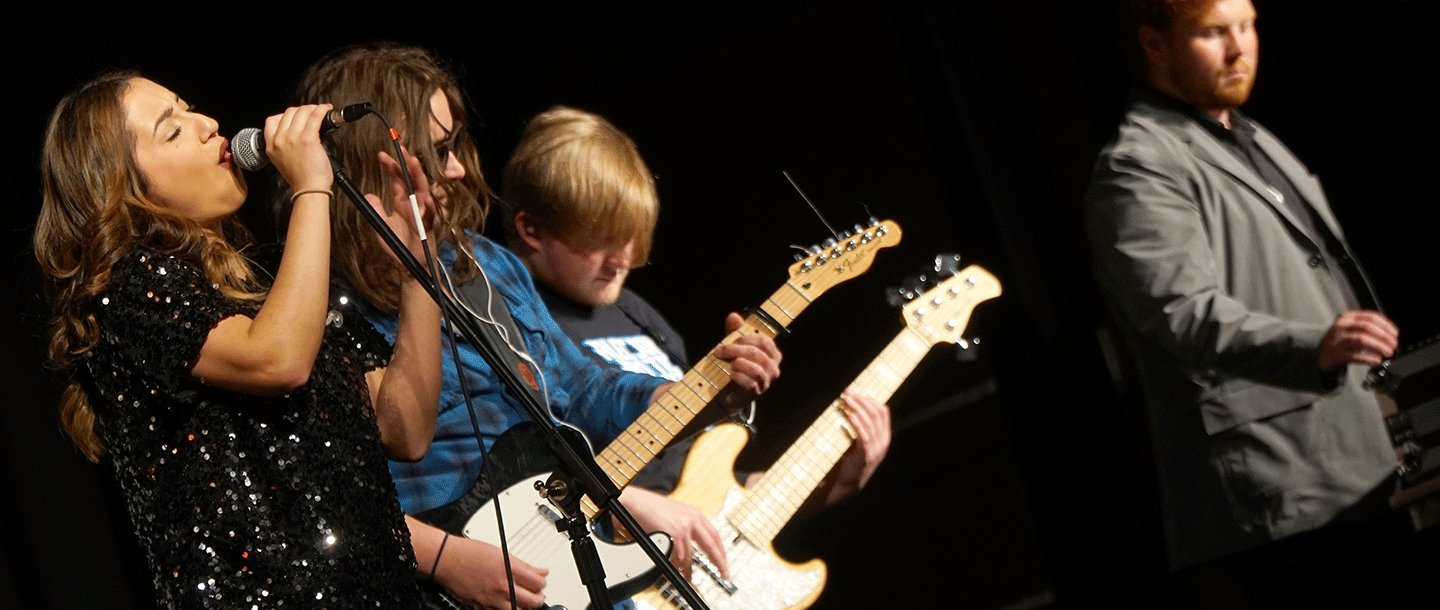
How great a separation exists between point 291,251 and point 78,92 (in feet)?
1.47

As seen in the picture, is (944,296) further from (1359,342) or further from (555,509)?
(555,509)

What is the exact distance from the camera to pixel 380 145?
85.1 inches

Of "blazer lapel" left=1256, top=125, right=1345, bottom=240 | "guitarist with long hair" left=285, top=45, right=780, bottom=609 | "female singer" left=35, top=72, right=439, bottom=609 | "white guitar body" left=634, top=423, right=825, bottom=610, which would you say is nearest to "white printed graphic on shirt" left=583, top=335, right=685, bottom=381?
"guitarist with long hair" left=285, top=45, right=780, bottom=609

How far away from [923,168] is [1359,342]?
0.95m

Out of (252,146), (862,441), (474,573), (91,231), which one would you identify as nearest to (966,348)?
(862,441)

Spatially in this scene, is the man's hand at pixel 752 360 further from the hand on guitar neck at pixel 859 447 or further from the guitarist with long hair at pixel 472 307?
the hand on guitar neck at pixel 859 447

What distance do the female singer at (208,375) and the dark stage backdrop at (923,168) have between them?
2.64 feet

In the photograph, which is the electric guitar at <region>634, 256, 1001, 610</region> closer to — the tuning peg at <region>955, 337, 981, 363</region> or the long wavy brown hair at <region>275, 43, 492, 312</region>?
the tuning peg at <region>955, 337, 981, 363</region>

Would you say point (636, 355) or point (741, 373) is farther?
point (636, 355)

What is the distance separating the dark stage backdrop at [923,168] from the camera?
2422 millimetres

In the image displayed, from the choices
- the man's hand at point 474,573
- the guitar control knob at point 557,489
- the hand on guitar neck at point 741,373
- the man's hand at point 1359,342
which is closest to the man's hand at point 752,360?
the hand on guitar neck at point 741,373

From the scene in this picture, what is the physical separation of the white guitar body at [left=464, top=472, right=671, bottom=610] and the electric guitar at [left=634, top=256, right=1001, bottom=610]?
7cm

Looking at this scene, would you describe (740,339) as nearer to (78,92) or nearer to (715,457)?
(715,457)

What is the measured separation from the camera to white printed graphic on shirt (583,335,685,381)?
2.39m
